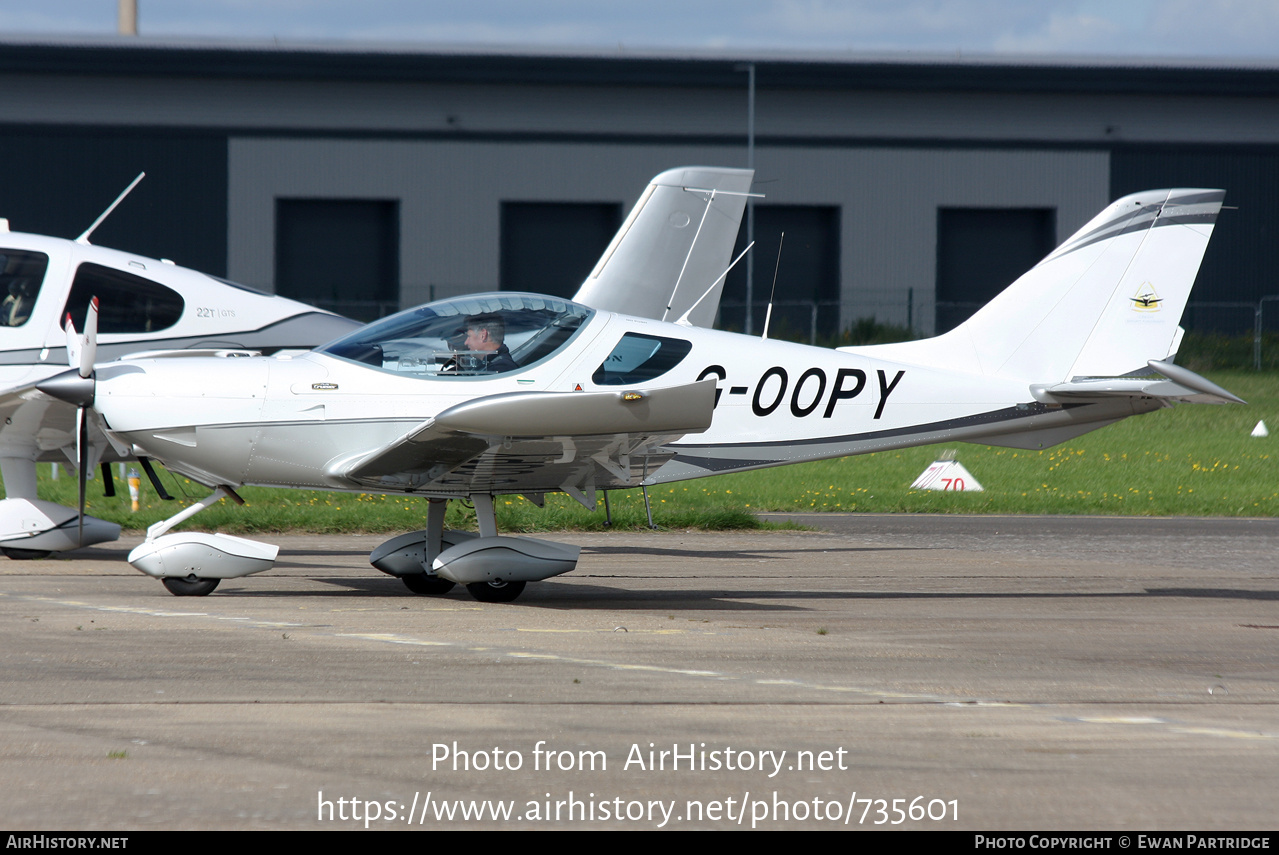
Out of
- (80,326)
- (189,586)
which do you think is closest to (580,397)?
(189,586)

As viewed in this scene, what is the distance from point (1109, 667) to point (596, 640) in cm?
257

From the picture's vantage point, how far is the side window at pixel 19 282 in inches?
389

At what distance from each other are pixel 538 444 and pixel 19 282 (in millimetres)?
4816

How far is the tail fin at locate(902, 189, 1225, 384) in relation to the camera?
907cm

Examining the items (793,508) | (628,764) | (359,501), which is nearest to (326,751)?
(628,764)

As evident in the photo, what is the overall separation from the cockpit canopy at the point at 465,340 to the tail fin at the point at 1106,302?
10.2ft

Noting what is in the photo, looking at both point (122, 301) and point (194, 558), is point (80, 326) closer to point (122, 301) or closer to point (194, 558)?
point (122, 301)

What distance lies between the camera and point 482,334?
8.07 meters

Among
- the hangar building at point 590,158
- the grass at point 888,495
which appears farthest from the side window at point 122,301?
the hangar building at point 590,158

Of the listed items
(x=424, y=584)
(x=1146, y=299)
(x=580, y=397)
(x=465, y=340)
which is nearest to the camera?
(x=580, y=397)

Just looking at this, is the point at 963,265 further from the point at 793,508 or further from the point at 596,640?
the point at 596,640

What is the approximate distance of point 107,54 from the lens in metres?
34.9

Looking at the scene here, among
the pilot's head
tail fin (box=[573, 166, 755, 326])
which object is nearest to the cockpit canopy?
the pilot's head

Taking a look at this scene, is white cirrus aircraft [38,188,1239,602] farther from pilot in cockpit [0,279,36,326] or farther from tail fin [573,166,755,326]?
tail fin [573,166,755,326]
